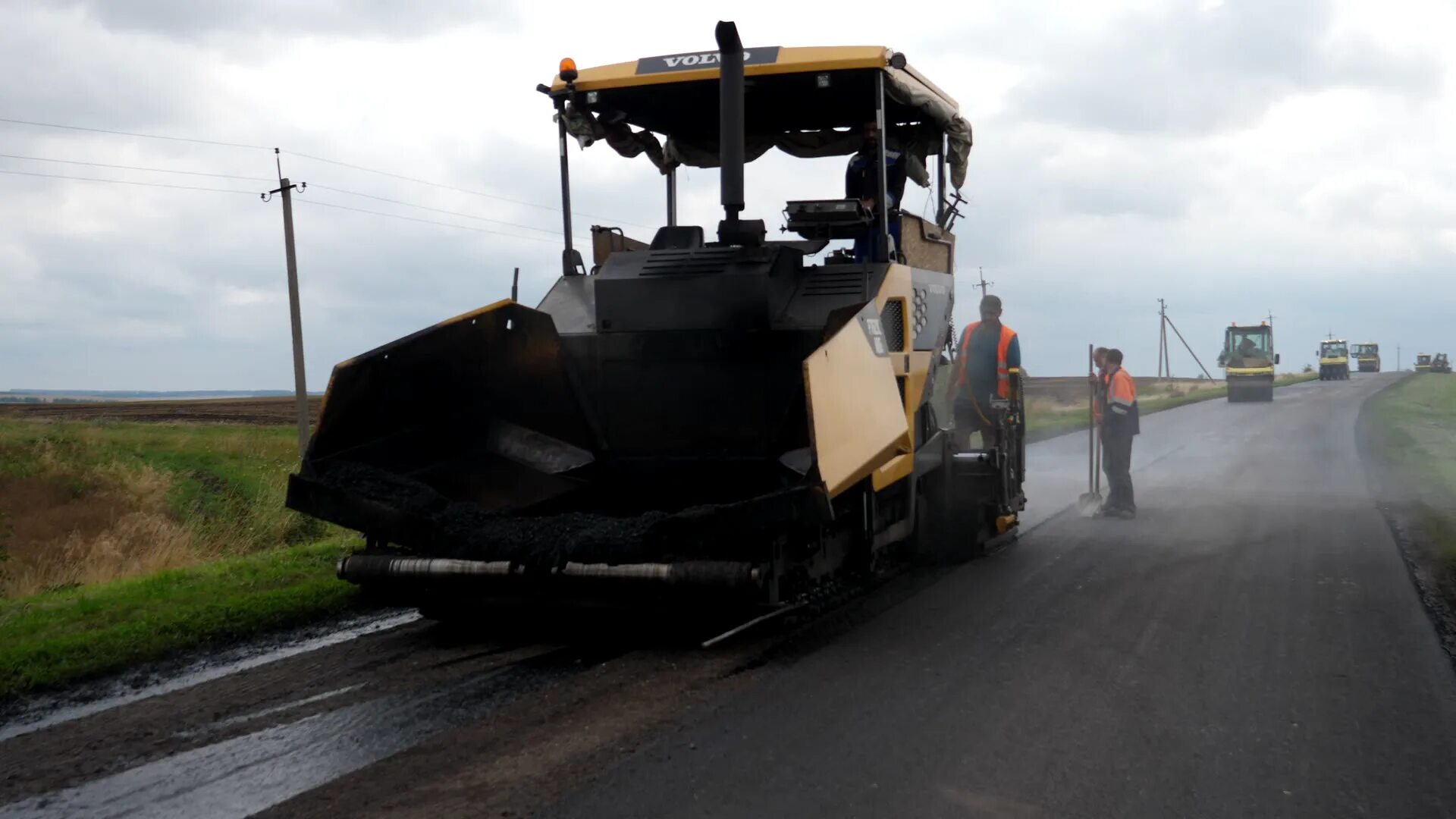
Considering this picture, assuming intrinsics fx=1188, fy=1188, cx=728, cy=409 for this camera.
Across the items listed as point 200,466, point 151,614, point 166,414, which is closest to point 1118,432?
point 151,614

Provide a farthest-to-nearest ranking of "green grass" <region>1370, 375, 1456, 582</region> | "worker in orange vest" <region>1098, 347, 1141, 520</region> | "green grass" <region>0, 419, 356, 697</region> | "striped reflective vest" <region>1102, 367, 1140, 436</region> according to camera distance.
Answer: "striped reflective vest" <region>1102, 367, 1140, 436</region>
"worker in orange vest" <region>1098, 347, 1141, 520</region>
"green grass" <region>1370, 375, 1456, 582</region>
"green grass" <region>0, 419, 356, 697</region>

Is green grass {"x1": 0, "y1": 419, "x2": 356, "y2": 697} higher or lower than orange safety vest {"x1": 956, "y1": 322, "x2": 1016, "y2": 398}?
lower

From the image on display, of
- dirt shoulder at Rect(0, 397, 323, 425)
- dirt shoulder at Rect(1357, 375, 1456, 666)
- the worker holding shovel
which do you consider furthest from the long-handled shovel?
dirt shoulder at Rect(0, 397, 323, 425)

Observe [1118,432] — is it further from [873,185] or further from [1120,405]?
[873,185]

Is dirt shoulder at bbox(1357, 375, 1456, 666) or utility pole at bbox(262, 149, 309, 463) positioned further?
utility pole at bbox(262, 149, 309, 463)

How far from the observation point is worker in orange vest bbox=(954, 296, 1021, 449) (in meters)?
8.77

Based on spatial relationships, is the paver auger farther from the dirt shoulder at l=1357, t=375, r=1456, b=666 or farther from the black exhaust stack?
the dirt shoulder at l=1357, t=375, r=1456, b=666

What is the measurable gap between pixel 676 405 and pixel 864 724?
2704 millimetres

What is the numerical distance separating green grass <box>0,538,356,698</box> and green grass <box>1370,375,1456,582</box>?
6.79 m

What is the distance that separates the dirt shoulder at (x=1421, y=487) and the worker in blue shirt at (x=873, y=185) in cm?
372

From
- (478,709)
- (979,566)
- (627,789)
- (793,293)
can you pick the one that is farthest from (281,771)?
(979,566)

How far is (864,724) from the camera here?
4.45 m

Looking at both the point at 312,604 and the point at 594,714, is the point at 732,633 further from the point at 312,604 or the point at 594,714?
the point at 312,604

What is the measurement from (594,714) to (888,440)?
7.63 ft
